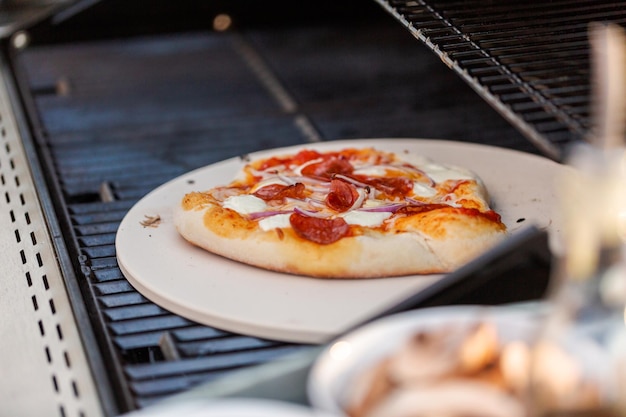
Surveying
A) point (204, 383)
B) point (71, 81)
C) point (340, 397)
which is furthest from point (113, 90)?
point (340, 397)

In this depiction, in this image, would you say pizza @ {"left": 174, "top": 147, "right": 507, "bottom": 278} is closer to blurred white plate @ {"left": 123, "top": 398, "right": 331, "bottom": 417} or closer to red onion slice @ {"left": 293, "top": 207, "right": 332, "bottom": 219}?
red onion slice @ {"left": 293, "top": 207, "right": 332, "bottom": 219}

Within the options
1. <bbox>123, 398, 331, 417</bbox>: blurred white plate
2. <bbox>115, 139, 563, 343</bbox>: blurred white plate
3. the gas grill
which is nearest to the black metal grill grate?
the gas grill

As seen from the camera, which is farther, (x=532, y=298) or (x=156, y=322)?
(x=156, y=322)

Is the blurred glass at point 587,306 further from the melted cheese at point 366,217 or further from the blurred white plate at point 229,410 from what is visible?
the melted cheese at point 366,217

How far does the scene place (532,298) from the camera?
178 cm

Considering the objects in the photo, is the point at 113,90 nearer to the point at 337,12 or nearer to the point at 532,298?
the point at 337,12

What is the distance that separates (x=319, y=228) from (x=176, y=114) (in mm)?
2082

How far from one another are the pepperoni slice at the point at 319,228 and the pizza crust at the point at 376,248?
2 centimetres

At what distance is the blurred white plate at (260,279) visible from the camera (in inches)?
77.7

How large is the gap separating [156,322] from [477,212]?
85cm

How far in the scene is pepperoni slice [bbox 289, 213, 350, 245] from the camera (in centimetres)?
223

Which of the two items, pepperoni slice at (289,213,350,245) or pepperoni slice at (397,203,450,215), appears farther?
pepperoni slice at (397,203,450,215)

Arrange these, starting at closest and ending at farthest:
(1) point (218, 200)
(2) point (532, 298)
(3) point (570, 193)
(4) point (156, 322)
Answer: (3) point (570, 193)
(2) point (532, 298)
(4) point (156, 322)
(1) point (218, 200)

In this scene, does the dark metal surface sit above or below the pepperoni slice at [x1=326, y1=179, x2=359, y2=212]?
above
